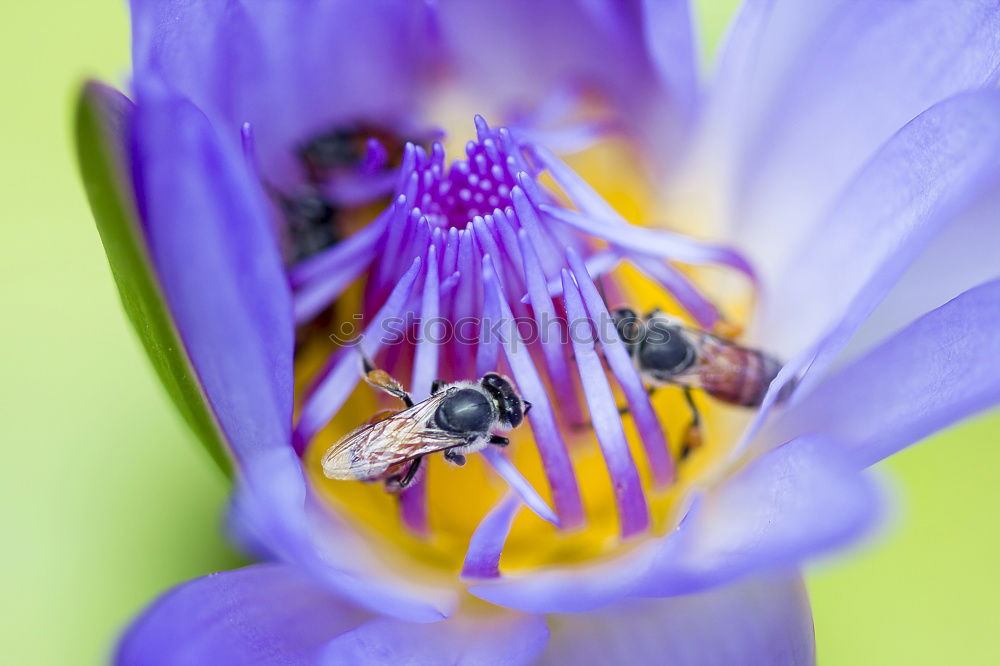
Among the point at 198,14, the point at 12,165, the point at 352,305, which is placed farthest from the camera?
the point at 12,165

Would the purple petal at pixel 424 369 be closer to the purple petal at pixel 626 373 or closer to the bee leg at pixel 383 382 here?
the bee leg at pixel 383 382

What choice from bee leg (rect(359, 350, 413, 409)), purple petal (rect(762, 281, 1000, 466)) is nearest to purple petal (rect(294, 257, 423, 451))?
bee leg (rect(359, 350, 413, 409))

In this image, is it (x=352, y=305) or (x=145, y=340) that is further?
(x=352, y=305)

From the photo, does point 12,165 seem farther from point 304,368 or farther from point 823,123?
point 823,123

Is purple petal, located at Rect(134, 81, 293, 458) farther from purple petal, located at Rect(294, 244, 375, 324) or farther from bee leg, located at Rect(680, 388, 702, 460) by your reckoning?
bee leg, located at Rect(680, 388, 702, 460)

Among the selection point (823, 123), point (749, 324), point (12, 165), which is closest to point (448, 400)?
point (749, 324)

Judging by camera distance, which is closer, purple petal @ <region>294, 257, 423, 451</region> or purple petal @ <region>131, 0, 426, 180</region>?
purple petal @ <region>131, 0, 426, 180</region>
